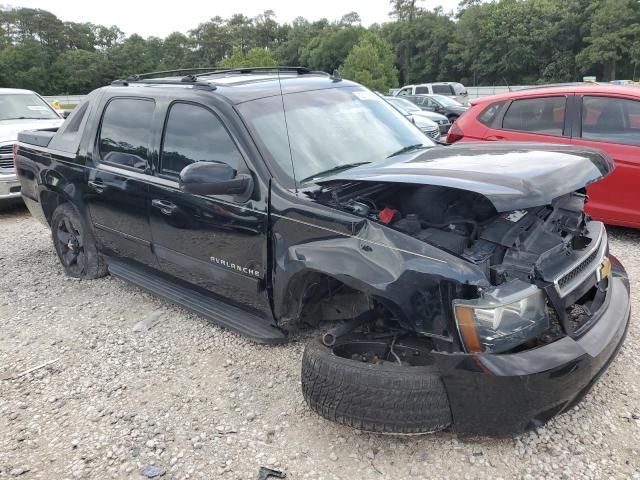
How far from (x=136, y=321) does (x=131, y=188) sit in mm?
1057

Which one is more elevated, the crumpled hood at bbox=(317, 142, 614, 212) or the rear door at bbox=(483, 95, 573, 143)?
the crumpled hood at bbox=(317, 142, 614, 212)

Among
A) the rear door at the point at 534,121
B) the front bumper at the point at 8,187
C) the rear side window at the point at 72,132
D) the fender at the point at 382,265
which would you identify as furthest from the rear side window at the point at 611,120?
the front bumper at the point at 8,187

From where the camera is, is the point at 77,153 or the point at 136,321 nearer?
the point at 136,321

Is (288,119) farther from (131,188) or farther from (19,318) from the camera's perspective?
(19,318)

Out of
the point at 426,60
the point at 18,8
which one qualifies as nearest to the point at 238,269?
the point at 426,60

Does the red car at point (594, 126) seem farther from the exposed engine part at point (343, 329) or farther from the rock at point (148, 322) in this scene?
the rock at point (148, 322)

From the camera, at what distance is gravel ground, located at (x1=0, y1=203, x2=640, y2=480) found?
2387 millimetres

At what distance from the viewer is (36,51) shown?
64625 mm

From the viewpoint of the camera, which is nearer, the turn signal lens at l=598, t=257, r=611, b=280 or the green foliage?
the turn signal lens at l=598, t=257, r=611, b=280

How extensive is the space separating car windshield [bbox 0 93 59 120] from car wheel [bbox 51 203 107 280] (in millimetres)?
5052

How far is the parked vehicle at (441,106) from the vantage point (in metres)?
18.6

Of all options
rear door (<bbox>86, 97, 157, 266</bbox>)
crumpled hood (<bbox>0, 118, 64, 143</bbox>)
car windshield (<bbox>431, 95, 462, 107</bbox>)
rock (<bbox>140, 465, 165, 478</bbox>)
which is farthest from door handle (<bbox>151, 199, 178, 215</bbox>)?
car windshield (<bbox>431, 95, 462, 107</bbox>)

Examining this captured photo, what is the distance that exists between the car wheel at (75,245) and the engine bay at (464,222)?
109 inches

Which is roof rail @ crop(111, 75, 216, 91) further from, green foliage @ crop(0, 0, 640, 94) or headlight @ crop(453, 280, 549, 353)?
green foliage @ crop(0, 0, 640, 94)
